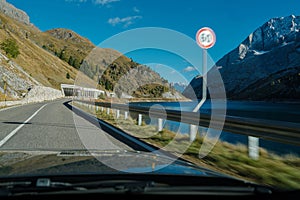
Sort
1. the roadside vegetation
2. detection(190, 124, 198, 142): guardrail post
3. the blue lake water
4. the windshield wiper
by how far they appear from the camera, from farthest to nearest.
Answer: the blue lake water
detection(190, 124, 198, 142): guardrail post
the roadside vegetation
the windshield wiper

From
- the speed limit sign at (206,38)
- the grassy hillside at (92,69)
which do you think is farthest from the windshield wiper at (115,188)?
the grassy hillside at (92,69)

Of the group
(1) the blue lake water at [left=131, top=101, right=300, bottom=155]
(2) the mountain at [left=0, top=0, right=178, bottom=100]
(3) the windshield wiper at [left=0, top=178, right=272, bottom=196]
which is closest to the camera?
(3) the windshield wiper at [left=0, top=178, right=272, bottom=196]

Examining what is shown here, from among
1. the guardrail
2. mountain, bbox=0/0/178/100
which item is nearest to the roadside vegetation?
the guardrail

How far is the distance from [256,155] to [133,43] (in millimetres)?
5968

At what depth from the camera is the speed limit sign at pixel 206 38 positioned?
7695 mm

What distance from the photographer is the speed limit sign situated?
25.2 ft

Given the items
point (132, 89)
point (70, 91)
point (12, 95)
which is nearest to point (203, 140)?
point (132, 89)

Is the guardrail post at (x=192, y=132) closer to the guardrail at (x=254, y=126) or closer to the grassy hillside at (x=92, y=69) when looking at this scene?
the guardrail at (x=254, y=126)

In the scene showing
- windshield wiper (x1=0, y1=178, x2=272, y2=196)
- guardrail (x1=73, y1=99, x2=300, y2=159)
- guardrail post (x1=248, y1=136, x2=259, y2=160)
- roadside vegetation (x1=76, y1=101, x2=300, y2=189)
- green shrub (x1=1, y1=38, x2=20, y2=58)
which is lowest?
roadside vegetation (x1=76, y1=101, x2=300, y2=189)

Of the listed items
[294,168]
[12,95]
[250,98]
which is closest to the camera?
[294,168]

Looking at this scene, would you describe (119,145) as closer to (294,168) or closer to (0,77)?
A: (294,168)

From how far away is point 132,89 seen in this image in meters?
17.3

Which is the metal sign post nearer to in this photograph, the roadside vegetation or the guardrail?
the guardrail

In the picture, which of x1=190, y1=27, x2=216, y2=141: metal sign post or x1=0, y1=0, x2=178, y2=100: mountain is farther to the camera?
x1=0, y1=0, x2=178, y2=100: mountain
